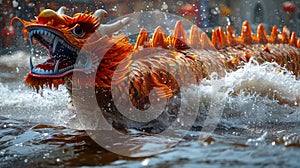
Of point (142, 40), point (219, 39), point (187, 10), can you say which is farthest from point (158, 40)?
point (187, 10)

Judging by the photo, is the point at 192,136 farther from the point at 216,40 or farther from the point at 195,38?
the point at 216,40

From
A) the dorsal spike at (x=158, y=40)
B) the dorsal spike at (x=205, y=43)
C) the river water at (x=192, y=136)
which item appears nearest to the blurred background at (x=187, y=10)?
the dorsal spike at (x=205, y=43)

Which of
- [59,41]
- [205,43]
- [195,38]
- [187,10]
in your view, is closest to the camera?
[59,41]

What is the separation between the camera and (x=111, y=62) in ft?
11.0

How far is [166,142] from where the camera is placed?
256cm

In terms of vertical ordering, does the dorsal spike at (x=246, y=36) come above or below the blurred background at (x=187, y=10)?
below

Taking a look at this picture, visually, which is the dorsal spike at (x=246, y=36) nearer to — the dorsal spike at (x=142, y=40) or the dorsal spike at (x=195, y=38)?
the dorsal spike at (x=195, y=38)

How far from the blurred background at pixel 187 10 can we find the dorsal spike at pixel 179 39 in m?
3.78

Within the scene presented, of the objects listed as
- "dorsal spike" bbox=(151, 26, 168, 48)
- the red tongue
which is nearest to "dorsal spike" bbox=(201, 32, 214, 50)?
"dorsal spike" bbox=(151, 26, 168, 48)

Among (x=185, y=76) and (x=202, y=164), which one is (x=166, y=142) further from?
(x=185, y=76)

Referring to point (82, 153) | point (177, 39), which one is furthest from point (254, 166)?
point (177, 39)

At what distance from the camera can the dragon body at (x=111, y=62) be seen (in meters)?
3.21

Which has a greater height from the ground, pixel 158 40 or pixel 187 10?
pixel 187 10

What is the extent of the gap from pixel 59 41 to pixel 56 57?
0.43 ft
